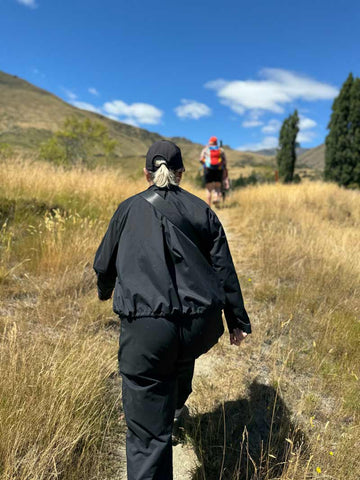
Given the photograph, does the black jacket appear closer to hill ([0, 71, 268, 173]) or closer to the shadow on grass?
the shadow on grass

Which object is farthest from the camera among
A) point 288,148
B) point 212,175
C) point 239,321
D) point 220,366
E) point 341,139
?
point 288,148

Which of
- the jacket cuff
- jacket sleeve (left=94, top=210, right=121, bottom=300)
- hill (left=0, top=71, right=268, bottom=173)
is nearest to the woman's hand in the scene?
the jacket cuff

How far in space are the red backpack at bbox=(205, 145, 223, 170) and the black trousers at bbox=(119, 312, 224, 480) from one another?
24.0 feet

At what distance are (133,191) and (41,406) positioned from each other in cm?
590

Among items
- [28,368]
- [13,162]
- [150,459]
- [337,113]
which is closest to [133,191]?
[13,162]

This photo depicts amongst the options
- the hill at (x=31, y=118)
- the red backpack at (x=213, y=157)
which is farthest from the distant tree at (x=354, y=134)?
the hill at (x=31, y=118)

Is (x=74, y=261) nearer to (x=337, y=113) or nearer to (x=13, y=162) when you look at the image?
(x=13, y=162)

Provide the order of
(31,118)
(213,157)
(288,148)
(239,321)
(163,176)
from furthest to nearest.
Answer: (31,118), (288,148), (213,157), (239,321), (163,176)

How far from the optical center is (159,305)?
124 centimetres

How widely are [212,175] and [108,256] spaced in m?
7.31

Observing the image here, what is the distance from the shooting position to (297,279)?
Answer: 3.99m

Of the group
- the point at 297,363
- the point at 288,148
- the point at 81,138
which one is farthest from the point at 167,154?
the point at 81,138

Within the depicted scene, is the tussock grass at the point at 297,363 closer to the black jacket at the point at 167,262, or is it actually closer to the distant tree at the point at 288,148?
the black jacket at the point at 167,262

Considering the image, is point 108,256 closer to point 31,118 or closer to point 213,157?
point 213,157
